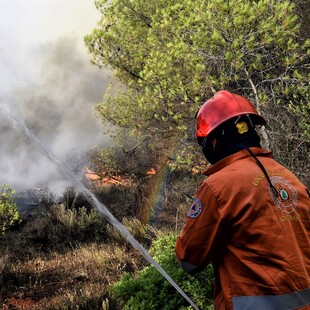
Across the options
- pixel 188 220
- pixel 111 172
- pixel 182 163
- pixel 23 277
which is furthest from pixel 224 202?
pixel 111 172

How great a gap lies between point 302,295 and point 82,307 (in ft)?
10.3

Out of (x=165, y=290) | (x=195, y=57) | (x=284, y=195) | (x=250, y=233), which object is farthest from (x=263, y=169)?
(x=195, y=57)

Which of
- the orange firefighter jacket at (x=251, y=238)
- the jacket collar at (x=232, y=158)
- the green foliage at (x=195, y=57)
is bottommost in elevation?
the orange firefighter jacket at (x=251, y=238)

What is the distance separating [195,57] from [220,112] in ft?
11.1

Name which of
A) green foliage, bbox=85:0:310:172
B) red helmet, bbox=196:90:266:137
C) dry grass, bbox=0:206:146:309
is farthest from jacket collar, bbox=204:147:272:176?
green foliage, bbox=85:0:310:172

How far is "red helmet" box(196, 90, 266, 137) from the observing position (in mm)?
1592

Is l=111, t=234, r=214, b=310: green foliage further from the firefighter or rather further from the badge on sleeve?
the badge on sleeve

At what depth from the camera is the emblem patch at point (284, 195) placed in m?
1.43

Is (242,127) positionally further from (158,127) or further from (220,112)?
(158,127)

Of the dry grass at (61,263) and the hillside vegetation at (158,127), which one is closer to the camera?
the hillside vegetation at (158,127)

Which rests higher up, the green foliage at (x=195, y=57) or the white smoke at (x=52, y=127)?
the white smoke at (x=52, y=127)

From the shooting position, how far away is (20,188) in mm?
14148

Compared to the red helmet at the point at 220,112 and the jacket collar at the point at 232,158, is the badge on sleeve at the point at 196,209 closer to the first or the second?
the jacket collar at the point at 232,158

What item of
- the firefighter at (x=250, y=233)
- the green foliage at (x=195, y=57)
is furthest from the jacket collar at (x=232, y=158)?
the green foliage at (x=195, y=57)
